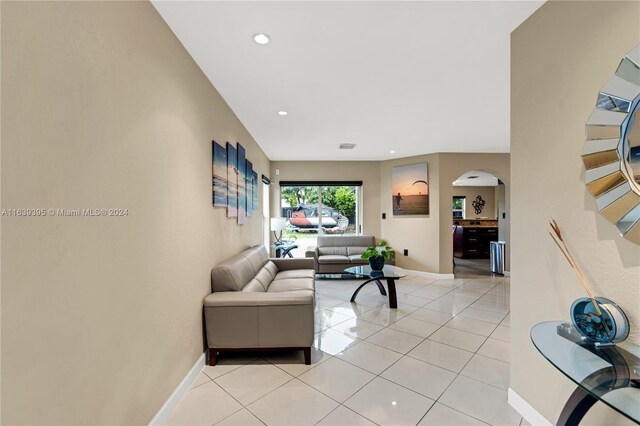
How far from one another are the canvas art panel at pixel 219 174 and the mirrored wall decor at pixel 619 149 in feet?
8.81

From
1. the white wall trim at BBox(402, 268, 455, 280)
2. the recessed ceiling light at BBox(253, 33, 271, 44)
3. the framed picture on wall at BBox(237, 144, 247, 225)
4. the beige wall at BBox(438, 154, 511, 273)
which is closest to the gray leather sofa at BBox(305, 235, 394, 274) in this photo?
the white wall trim at BBox(402, 268, 455, 280)

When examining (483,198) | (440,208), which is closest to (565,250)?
(440,208)

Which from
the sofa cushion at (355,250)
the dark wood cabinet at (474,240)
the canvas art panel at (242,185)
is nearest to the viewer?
the canvas art panel at (242,185)

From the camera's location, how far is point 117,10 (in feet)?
4.39

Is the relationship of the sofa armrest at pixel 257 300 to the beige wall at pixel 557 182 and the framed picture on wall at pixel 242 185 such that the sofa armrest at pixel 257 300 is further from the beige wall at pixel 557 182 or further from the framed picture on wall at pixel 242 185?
the beige wall at pixel 557 182

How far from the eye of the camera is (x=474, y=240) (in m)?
7.88

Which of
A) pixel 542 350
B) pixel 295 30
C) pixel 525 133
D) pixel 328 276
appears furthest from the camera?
pixel 328 276

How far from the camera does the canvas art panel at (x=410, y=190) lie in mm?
5699

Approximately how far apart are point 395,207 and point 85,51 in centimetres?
570

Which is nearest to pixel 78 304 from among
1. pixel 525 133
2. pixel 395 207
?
pixel 525 133

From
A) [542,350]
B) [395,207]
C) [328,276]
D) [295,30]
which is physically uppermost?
[295,30]

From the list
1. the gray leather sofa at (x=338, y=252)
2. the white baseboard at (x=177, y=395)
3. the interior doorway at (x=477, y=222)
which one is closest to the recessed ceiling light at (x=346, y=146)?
the gray leather sofa at (x=338, y=252)

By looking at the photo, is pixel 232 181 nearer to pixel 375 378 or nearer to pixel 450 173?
pixel 375 378

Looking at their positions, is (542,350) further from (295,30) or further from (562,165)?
(295,30)
